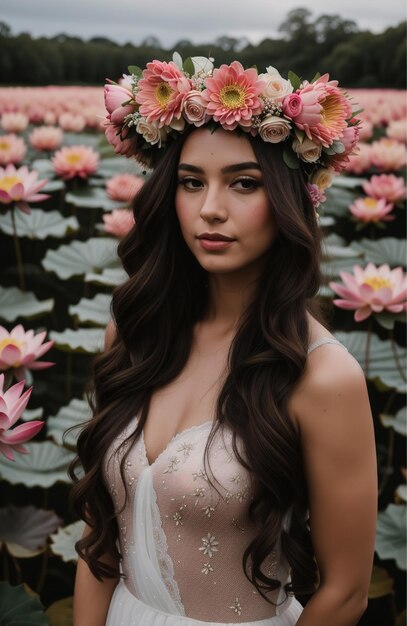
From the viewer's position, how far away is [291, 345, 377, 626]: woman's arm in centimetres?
124

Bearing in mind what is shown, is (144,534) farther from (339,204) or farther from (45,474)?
(339,204)

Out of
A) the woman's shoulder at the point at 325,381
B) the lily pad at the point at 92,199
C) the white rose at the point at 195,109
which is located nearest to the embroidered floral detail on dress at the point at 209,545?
the woman's shoulder at the point at 325,381

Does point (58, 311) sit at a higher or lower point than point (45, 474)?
higher

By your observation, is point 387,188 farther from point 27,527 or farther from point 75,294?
point 27,527

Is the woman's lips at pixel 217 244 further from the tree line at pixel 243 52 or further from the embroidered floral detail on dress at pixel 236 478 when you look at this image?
the tree line at pixel 243 52

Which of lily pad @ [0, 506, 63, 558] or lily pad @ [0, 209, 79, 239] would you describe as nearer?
lily pad @ [0, 506, 63, 558]

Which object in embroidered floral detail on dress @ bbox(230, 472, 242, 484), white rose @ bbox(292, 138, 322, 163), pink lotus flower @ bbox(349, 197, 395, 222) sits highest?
white rose @ bbox(292, 138, 322, 163)

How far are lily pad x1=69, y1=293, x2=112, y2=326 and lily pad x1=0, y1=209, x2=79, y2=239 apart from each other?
16.6 inches

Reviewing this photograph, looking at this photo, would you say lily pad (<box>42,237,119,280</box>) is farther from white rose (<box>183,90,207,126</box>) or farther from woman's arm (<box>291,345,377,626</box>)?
woman's arm (<box>291,345,377,626</box>)

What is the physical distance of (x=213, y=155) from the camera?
1277 mm

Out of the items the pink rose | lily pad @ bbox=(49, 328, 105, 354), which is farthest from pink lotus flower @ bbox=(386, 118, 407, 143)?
the pink rose

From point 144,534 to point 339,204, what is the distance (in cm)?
214

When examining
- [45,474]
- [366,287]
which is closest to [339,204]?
[366,287]

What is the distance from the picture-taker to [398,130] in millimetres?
3314
